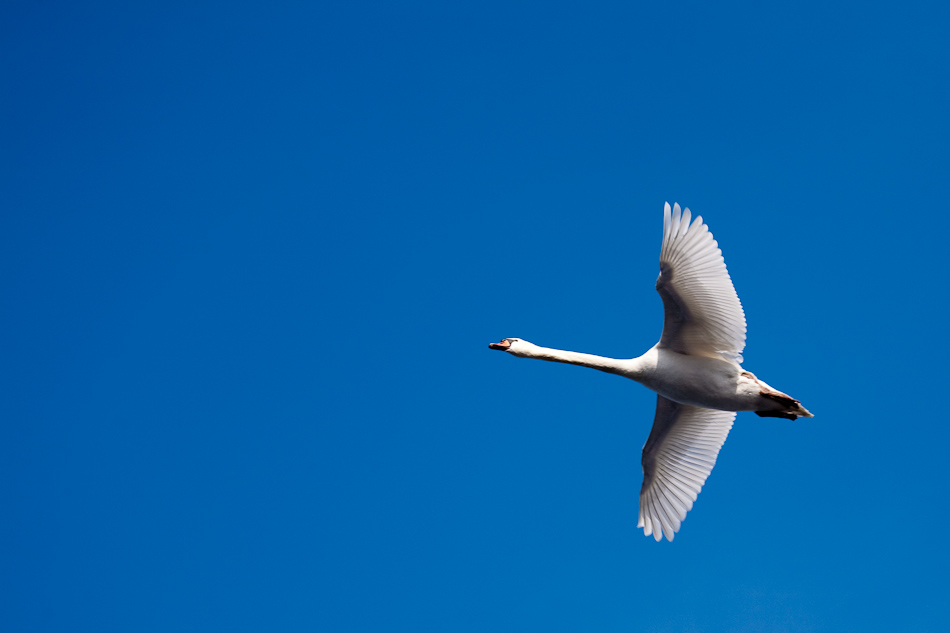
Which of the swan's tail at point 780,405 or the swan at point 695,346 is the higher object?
the swan at point 695,346

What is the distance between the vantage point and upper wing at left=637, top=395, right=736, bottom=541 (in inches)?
604

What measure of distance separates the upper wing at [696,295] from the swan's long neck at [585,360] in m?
0.75

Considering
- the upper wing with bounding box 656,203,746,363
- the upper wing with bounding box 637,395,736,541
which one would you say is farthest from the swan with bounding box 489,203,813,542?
the upper wing with bounding box 637,395,736,541

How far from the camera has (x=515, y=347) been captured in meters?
13.8

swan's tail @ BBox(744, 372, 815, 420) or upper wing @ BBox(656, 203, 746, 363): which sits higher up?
upper wing @ BBox(656, 203, 746, 363)

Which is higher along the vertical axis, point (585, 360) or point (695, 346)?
point (695, 346)

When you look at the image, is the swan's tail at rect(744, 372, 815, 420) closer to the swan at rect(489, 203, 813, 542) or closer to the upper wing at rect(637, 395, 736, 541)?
the swan at rect(489, 203, 813, 542)

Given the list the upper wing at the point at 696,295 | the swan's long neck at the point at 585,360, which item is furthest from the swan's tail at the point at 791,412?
the swan's long neck at the point at 585,360

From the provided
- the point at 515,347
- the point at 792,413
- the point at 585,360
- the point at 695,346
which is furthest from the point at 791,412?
the point at 515,347

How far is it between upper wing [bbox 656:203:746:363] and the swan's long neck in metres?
0.75

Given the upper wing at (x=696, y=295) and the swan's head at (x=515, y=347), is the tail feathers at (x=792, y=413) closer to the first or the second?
the upper wing at (x=696, y=295)

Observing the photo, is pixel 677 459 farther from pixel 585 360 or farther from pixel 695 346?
pixel 585 360

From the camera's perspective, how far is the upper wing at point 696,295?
1223 cm

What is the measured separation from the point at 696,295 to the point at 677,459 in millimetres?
4268
